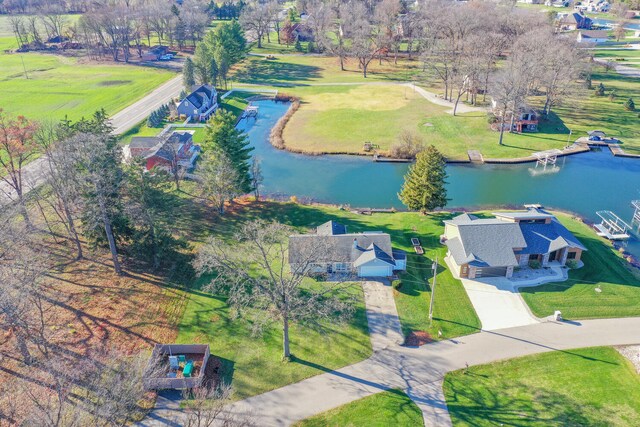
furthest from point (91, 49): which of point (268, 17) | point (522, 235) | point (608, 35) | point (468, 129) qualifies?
point (608, 35)

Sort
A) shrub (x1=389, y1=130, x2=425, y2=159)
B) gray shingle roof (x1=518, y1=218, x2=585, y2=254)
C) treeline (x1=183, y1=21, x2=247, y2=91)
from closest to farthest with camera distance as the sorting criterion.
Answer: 1. gray shingle roof (x1=518, y1=218, x2=585, y2=254)
2. shrub (x1=389, y1=130, x2=425, y2=159)
3. treeline (x1=183, y1=21, x2=247, y2=91)

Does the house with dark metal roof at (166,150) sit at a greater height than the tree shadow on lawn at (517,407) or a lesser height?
greater

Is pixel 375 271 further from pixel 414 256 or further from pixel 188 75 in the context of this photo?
pixel 188 75

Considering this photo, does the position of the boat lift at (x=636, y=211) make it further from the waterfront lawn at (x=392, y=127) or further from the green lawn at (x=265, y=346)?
the green lawn at (x=265, y=346)

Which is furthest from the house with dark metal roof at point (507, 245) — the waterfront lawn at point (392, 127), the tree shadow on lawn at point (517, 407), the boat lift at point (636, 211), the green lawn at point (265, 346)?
the waterfront lawn at point (392, 127)

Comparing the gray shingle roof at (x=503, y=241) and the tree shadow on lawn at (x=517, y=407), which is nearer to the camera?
the tree shadow on lawn at (x=517, y=407)

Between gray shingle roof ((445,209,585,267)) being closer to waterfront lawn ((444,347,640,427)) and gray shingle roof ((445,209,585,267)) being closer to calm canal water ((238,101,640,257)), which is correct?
waterfront lawn ((444,347,640,427))

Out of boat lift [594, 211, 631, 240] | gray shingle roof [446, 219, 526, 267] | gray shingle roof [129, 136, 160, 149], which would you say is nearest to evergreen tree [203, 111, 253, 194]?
gray shingle roof [129, 136, 160, 149]
